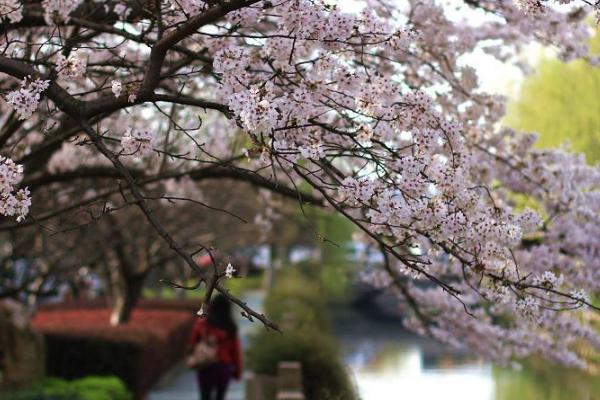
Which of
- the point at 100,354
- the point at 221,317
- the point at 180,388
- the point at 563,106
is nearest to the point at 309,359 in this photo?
the point at 221,317

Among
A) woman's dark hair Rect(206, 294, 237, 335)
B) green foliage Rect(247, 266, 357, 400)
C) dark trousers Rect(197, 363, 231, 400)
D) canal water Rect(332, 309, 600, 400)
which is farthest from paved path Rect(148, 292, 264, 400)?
woman's dark hair Rect(206, 294, 237, 335)

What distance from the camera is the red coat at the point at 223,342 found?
10055 mm

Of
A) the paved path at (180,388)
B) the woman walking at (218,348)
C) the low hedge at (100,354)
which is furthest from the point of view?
the paved path at (180,388)

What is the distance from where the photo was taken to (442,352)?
23.6m

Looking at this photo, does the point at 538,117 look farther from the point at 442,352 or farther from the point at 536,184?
the point at 536,184

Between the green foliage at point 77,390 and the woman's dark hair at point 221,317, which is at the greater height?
the woman's dark hair at point 221,317

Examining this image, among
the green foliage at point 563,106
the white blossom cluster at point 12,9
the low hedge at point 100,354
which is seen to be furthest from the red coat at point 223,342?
the green foliage at point 563,106

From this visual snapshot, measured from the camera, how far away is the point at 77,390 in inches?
393

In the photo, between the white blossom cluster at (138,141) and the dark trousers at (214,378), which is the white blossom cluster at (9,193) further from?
the dark trousers at (214,378)

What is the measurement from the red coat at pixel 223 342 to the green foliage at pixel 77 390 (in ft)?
4.08

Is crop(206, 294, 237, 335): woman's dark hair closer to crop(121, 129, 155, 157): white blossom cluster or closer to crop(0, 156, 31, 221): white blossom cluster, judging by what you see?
crop(121, 129, 155, 157): white blossom cluster

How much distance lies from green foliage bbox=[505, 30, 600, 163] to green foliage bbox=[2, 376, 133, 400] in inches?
524

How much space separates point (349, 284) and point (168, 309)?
1236 centimetres

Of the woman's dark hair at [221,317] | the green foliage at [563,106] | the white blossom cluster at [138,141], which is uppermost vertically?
the green foliage at [563,106]
